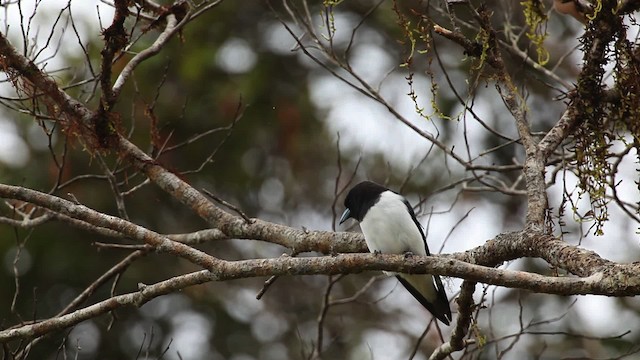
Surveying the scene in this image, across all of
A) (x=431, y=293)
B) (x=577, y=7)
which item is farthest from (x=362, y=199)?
(x=577, y=7)

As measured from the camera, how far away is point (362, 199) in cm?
514

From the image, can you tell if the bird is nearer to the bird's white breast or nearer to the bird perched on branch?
the bird's white breast

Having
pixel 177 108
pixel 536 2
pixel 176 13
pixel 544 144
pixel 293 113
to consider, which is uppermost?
pixel 293 113

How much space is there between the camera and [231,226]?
4719 mm

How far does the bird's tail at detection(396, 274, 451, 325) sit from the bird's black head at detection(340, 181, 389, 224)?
48 centimetres

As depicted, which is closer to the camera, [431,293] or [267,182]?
[431,293]

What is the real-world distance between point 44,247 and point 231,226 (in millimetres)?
4333

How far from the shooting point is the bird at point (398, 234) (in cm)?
472

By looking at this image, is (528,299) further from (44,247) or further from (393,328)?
(44,247)

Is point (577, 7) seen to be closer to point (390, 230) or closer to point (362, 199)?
point (390, 230)

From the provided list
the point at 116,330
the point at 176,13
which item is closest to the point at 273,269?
the point at 176,13

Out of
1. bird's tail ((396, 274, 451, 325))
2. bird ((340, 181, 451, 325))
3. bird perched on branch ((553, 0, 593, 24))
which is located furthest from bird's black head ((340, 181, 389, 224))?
bird perched on branch ((553, 0, 593, 24))

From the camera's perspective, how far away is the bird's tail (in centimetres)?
486

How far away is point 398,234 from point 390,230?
0.07 metres
